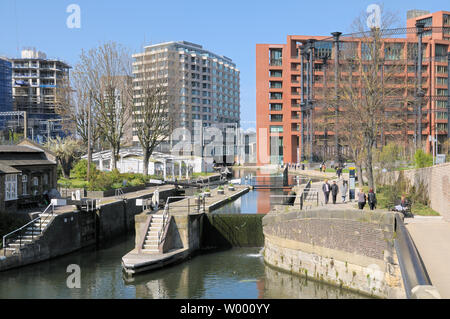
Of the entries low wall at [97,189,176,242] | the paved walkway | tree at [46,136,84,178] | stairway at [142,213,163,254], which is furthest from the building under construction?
the paved walkway

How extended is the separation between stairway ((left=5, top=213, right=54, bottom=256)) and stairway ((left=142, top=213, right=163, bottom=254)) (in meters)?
6.15

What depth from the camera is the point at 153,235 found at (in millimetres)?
25906

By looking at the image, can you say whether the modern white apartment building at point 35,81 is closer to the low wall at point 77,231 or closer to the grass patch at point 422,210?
the low wall at point 77,231

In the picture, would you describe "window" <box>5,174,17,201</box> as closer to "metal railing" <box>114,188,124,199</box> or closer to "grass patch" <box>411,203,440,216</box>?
"metal railing" <box>114,188,124,199</box>

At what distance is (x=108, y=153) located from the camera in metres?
61.2

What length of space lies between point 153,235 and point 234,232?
610cm

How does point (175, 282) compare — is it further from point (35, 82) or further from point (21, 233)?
point (35, 82)

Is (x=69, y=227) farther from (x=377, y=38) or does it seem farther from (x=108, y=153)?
(x=108, y=153)

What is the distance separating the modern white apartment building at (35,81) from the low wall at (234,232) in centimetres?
11001

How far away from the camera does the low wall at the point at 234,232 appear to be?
97.7 ft

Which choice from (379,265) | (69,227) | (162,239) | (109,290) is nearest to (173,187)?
(69,227)

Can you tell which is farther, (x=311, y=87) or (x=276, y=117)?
(x=276, y=117)

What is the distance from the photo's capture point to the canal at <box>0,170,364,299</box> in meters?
20.3

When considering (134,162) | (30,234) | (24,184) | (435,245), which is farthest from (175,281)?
(134,162)
